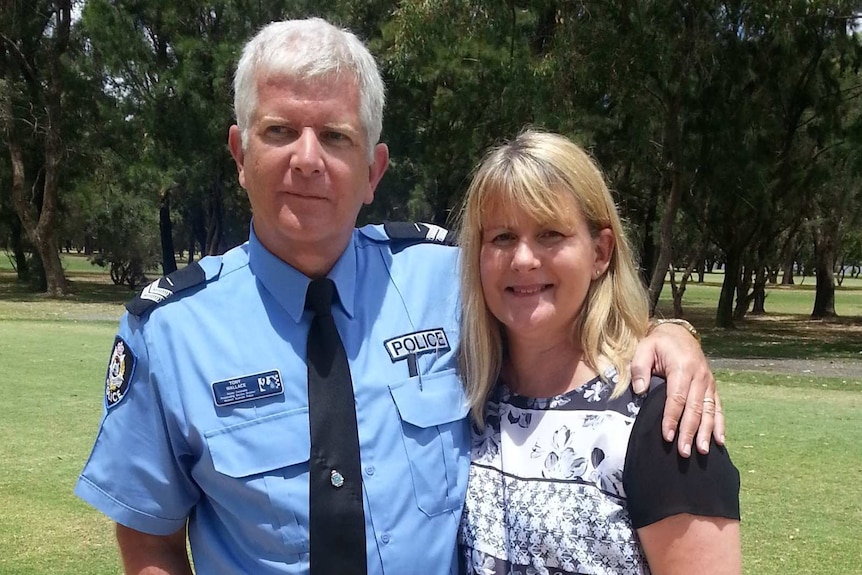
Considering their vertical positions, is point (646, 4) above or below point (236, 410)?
above

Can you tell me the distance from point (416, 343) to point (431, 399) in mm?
162

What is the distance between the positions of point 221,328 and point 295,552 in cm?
56

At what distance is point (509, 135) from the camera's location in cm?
1046

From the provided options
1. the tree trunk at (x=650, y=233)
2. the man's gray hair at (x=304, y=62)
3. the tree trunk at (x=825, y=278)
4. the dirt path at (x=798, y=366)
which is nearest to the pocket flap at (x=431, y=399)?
the man's gray hair at (x=304, y=62)

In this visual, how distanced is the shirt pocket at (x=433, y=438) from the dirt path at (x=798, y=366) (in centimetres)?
1312

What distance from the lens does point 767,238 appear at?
2773 centimetres

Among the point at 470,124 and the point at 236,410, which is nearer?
the point at 236,410

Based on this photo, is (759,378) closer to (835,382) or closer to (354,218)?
(835,382)

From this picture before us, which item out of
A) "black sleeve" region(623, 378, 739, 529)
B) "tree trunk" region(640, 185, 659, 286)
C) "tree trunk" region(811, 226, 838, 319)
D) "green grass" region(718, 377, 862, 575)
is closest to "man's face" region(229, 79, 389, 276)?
"black sleeve" region(623, 378, 739, 529)

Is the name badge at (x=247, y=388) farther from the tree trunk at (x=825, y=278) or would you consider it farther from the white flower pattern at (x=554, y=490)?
the tree trunk at (x=825, y=278)

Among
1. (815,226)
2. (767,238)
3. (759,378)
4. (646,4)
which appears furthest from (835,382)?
(815,226)

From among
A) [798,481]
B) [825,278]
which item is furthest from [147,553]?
[825,278]

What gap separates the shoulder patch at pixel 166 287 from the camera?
2.18 m

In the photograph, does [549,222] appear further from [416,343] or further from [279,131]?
[279,131]
